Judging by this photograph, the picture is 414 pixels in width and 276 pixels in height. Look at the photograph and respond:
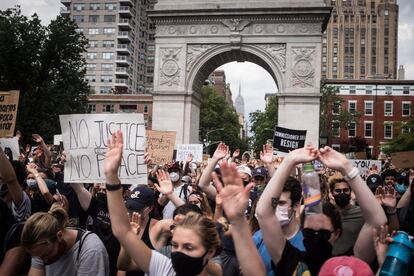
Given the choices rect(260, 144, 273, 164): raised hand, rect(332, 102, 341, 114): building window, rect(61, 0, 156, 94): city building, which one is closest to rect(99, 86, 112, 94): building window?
rect(61, 0, 156, 94): city building

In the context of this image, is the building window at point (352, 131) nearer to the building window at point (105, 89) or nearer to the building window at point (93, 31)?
the building window at point (105, 89)

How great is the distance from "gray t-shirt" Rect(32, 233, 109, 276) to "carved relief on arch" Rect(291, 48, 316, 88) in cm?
2576

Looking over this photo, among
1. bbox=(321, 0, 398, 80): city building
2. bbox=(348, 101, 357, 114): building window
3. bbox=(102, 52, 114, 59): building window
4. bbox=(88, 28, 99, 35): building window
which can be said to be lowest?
bbox=(348, 101, 357, 114): building window

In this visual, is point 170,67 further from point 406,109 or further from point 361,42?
point 361,42

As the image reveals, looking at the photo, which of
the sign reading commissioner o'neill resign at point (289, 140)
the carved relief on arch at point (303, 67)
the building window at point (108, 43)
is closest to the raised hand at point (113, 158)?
the sign reading commissioner o'neill resign at point (289, 140)

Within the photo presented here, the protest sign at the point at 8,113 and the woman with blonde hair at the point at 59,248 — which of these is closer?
the woman with blonde hair at the point at 59,248

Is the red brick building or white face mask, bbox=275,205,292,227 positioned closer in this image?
white face mask, bbox=275,205,292,227

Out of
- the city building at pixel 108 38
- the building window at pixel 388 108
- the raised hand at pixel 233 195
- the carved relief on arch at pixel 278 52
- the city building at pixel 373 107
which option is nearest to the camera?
the raised hand at pixel 233 195

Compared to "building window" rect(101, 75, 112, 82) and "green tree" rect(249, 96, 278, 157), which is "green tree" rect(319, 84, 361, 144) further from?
"building window" rect(101, 75, 112, 82)

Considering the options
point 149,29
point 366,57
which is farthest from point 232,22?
point 366,57

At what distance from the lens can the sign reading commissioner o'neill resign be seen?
11289mm

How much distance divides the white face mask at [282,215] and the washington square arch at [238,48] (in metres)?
24.7

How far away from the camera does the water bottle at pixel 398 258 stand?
8.10 ft

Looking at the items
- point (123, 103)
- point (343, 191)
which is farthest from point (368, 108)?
point (343, 191)
